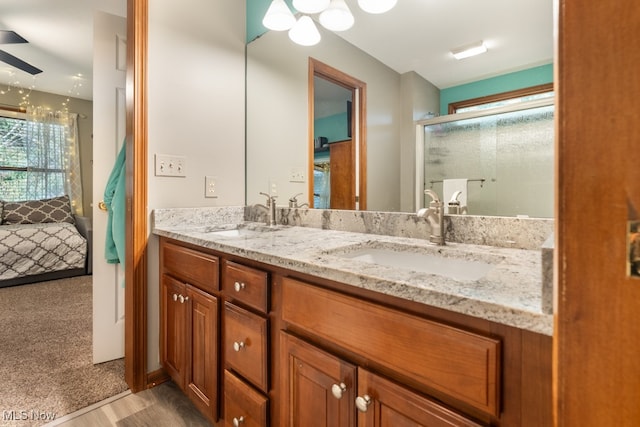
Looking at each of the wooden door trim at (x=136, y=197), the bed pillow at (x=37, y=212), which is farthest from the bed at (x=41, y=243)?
the wooden door trim at (x=136, y=197)

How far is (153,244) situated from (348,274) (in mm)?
1301

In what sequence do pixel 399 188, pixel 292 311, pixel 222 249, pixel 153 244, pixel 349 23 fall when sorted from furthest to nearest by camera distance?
1. pixel 153 244
2. pixel 349 23
3. pixel 399 188
4. pixel 222 249
5. pixel 292 311

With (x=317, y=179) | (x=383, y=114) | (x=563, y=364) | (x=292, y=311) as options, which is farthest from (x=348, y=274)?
(x=317, y=179)

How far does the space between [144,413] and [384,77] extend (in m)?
1.86

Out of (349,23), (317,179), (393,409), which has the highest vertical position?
(349,23)

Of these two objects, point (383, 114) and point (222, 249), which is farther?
point (383, 114)

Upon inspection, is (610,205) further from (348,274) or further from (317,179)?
(317,179)

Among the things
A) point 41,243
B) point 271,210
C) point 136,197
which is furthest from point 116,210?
point 41,243

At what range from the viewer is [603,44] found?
0.33 meters

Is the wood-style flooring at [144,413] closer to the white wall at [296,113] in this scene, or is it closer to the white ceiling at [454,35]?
the white wall at [296,113]

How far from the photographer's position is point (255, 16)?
1932mm

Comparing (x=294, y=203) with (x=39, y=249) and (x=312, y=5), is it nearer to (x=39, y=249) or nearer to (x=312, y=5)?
(x=312, y=5)

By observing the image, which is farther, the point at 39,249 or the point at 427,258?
the point at 39,249

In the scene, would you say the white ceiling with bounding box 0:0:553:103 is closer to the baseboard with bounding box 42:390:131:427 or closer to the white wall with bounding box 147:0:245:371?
the white wall with bounding box 147:0:245:371
